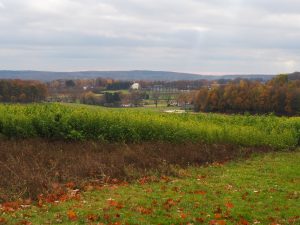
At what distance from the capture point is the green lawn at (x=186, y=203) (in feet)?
33.3

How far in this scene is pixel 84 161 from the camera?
59.9ft

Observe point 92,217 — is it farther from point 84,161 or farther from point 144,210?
point 84,161

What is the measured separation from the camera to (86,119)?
26.0 m

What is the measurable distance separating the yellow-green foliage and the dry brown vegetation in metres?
1.17

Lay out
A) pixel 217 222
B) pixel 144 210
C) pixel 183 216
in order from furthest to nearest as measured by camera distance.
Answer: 1. pixel 144 210
2. pixel 183 216
3. pixel 217 222

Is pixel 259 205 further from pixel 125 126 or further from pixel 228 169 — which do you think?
pixel 125 126

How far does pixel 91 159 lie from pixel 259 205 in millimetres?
8953

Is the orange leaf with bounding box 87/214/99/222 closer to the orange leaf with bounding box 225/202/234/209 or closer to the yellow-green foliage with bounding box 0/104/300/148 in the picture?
the orange leaf with bounding box 225/202/234/209

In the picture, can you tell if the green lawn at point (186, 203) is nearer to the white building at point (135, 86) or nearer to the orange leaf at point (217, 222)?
the orange leaf at point (217, 222)

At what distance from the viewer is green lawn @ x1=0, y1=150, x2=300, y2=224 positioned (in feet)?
33.3

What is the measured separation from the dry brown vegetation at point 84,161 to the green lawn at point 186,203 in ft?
4.44

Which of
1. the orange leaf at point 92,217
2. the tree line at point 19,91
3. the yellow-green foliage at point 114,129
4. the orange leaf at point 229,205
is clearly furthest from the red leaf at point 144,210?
the tree line at point 19,91

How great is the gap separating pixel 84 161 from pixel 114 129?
7.90 meters

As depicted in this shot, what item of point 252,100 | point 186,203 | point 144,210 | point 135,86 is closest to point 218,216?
point 186,203
